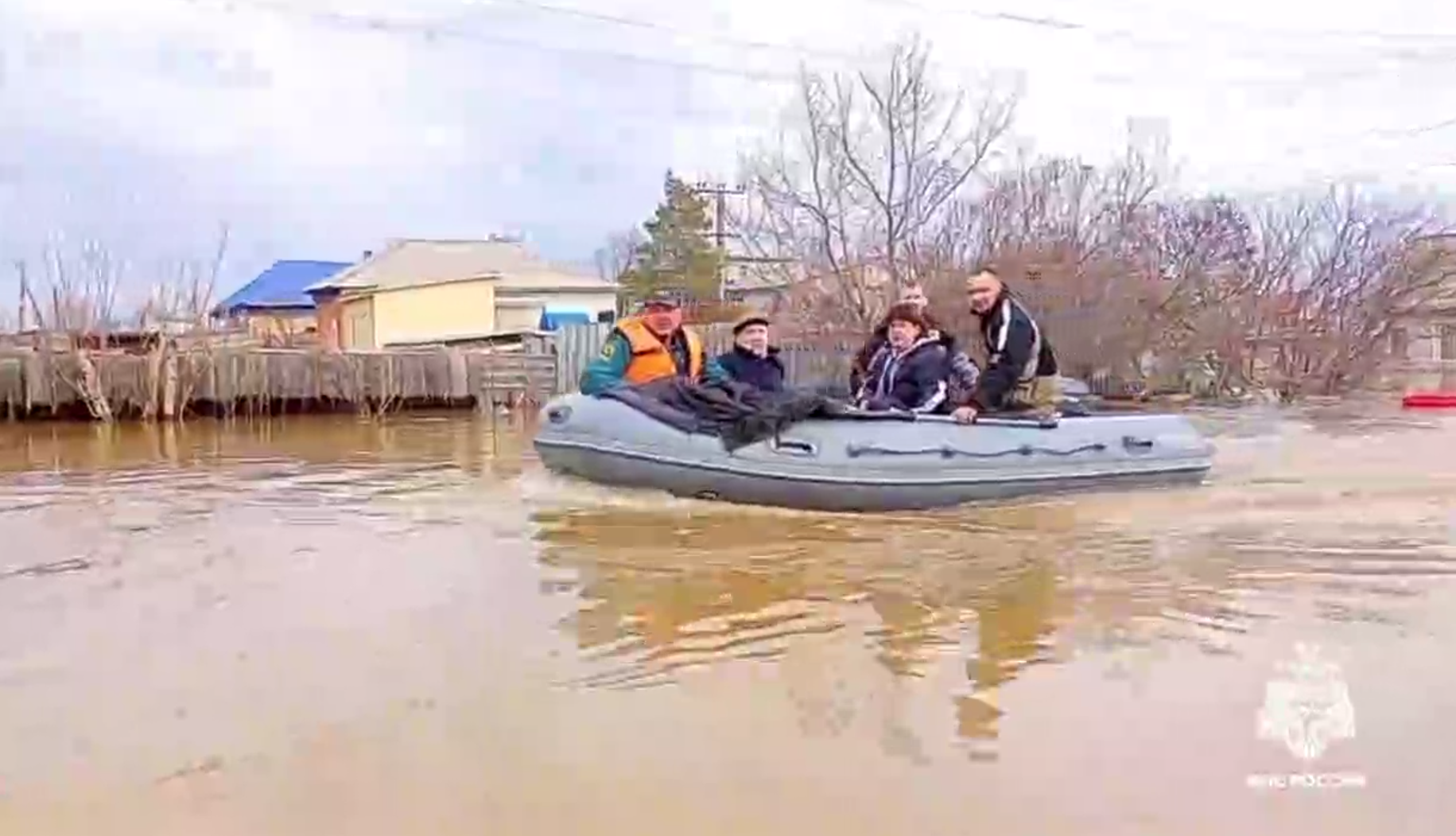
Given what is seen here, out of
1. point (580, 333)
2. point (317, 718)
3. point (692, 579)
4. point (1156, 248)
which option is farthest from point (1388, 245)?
point (317, 718)

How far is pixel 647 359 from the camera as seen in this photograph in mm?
8383

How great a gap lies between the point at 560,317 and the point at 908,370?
2160 centimetres

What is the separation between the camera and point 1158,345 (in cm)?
2114

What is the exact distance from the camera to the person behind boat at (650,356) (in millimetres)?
8328

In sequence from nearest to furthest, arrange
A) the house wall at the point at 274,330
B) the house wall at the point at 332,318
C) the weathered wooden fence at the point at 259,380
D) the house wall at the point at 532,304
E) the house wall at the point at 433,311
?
1. the weathered wooden fence at the point at 259,380
2. the house wall at the point at 274,330
3. the house wall at the point at 433,311
4. the house wall at the point at 532,304
5. the house wall at the point at 332,318

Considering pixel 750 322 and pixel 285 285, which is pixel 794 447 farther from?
pixel 285 285

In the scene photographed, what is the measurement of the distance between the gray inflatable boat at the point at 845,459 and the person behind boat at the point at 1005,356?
226 millimetres

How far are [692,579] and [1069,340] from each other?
15.1 m

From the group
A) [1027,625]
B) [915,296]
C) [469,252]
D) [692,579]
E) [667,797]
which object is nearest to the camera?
[667,797]

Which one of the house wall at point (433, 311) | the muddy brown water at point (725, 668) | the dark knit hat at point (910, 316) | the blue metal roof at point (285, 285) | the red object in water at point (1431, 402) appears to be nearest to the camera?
the muddy brown water at point (725, 668)

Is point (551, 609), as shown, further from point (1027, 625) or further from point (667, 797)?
point (667, 797)

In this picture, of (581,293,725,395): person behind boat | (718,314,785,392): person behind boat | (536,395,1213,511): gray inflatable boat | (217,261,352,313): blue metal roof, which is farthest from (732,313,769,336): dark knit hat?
(217,261,352,313): blue metal roof

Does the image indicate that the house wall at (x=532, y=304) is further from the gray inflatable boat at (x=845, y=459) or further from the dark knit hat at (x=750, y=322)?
the gray inflatable boat at (x=845, y=459)

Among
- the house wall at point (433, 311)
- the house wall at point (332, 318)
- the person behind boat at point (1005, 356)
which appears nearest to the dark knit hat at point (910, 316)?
the person behind boat at point (1005, 356)
